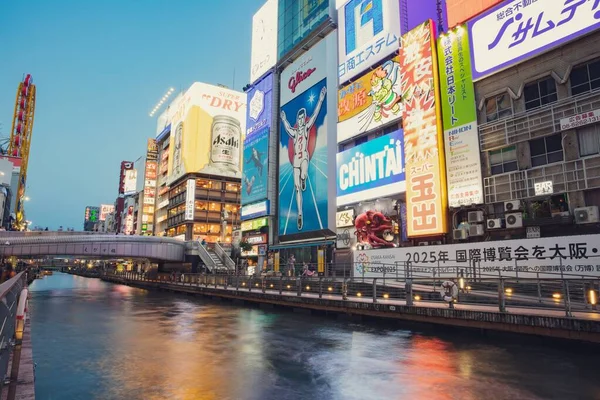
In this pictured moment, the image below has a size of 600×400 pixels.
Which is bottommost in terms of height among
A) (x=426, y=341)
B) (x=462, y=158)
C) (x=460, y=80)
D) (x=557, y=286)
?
(x=426, y=341)

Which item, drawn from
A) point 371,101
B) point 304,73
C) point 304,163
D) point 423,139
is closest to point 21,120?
point 304,73

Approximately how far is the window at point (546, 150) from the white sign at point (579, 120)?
2.55 feet

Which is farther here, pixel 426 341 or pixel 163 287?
pixel 163 287

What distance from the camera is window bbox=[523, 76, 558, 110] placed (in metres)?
24.4

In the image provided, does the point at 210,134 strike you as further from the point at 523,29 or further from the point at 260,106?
the point at 523,29

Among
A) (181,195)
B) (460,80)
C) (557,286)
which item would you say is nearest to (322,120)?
(460,80)

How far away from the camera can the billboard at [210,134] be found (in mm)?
88875

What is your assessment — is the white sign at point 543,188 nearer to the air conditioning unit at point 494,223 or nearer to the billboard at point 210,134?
the air conditioning unit at point 494,223

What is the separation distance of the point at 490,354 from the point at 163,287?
44487 mm

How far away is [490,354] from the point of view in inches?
464

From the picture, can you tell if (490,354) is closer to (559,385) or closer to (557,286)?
(559,385)

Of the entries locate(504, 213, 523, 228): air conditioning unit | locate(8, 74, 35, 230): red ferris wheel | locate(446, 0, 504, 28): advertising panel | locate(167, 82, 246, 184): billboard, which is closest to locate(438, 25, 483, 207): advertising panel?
locate(446, 0, 504, 28): advertising panel

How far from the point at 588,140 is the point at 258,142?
46.5 meters

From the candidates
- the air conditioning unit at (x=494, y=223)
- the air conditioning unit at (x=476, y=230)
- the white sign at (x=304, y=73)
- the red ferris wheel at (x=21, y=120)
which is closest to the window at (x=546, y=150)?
the air conditioning unit at (x=494, y=223)
